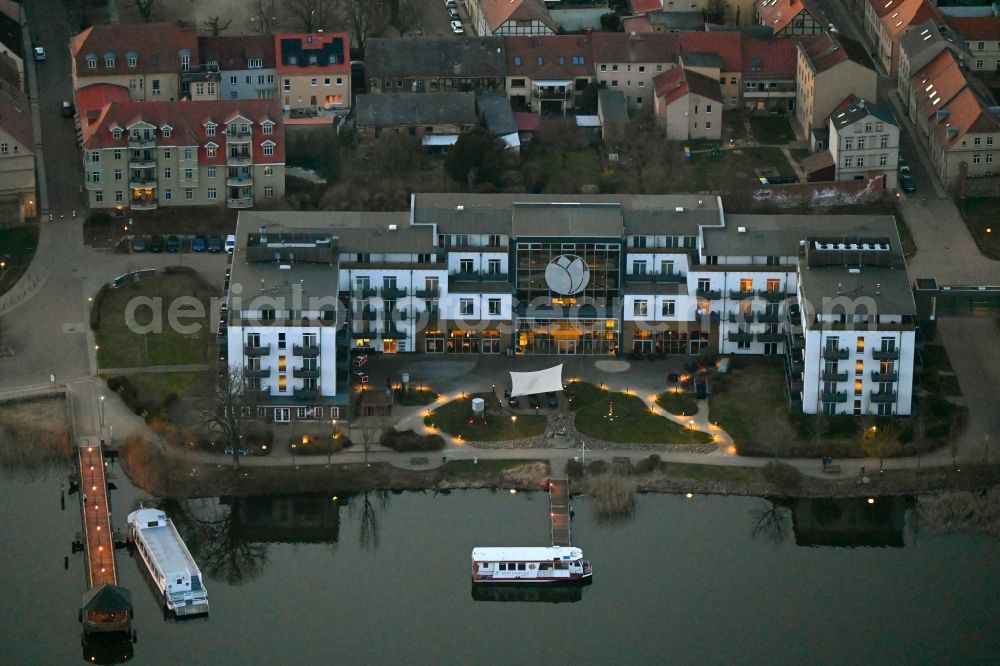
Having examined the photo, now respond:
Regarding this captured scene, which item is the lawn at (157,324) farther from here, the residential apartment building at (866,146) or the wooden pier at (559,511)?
the residential apartment building at (866,146)

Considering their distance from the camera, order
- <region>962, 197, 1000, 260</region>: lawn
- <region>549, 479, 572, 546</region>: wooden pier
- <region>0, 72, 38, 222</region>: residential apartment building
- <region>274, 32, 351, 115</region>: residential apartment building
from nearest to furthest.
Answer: <region>549, 479, 572, 546</region>: wooden pier < <region>962, 197, 1000, 260</region>: lawn < <region>0, 72, 38, 222</region>: residential apartment building < <region>274, 32, 351, 115</region>: residential apartment building

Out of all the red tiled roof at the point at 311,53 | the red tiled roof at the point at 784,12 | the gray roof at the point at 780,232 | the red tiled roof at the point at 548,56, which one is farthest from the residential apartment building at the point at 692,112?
the gray roof at the point at 780,232

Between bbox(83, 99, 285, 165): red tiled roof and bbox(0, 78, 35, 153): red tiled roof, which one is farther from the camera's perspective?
bbox(0, 78, 35, 153): red tiled roof

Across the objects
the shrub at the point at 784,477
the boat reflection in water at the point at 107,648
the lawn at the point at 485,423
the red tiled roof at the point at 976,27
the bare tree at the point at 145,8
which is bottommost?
the boat reflection in water at the point at 107,648

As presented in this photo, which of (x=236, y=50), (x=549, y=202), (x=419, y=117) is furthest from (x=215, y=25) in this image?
(x=549, y=202)

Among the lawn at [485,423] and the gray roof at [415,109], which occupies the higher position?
the gray roof at [415,109]

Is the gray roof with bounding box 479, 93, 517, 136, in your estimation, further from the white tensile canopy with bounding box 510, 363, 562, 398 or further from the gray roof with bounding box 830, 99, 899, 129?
the white tensile canopy with bounding box 510, 363, 562, 398

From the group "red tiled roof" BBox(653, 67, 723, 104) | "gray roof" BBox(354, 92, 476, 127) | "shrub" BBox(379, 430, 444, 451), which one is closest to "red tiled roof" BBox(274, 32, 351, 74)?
"gray roof" BBox(354, 92, 476, 127)
